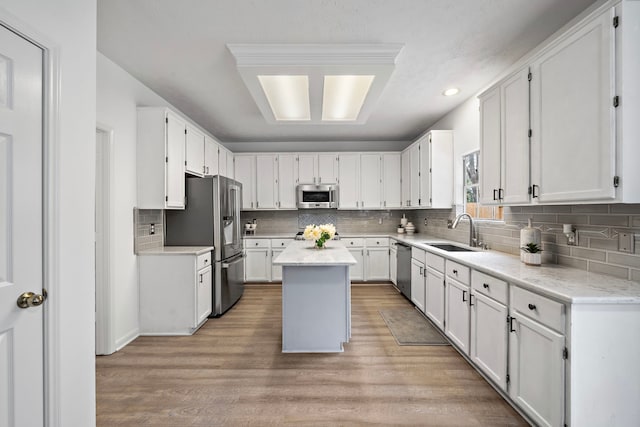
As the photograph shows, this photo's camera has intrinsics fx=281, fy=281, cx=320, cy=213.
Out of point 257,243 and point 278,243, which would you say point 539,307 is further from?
point 257,243

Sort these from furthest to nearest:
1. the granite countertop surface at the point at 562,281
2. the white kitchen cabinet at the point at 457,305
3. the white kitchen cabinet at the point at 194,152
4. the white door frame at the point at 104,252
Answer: the white kitchen cabinet at the point at 194,152
the white door frame at the point at 104,252
the white kitchen cabinet at the point at 457,305
the granite countertop surface at the point at 562,281

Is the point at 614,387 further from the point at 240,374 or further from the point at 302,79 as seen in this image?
the point at 302,79

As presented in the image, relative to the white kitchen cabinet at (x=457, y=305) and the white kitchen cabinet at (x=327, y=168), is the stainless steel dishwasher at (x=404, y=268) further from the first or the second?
the white kitchen cabinet at (x=327, y=168)

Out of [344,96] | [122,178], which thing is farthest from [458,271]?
[122,178]

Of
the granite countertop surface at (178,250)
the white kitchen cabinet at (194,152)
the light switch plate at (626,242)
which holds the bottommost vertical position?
the granite countertop surface at (178,250)

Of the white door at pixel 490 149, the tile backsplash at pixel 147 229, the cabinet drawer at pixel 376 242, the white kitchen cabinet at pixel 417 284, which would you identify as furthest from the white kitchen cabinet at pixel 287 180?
the white door at pixel 490 149

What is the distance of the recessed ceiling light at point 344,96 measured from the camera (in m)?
2.89

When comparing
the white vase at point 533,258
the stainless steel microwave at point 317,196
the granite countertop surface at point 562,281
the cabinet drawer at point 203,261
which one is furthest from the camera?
the stainless steel microwave at point 317,196

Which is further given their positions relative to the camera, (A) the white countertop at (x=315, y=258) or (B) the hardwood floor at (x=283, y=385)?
(A) the white countertop at (x=315, y=258)

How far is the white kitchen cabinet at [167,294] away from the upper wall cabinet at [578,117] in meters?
3.17

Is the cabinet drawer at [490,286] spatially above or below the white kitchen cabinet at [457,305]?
above

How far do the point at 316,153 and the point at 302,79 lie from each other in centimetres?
247

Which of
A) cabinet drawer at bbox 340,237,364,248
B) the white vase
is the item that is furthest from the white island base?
cabinet drawer at bbox 340,237,364,248

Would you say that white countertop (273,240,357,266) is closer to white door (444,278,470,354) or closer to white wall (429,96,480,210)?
white door (444,278,470,354)
